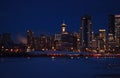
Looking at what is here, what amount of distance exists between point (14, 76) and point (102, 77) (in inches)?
594

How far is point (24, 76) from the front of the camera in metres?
66.2

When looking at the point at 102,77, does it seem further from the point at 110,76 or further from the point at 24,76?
the point at 24,76

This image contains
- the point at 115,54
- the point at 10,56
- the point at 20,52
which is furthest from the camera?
the point at 115,54

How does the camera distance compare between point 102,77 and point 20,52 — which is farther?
point 20,52

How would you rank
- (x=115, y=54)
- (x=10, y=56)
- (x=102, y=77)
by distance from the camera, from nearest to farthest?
(x=102, y=77) → (x=10, y=56) → (x=115, y=54)

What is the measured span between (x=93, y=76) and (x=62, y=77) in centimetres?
570

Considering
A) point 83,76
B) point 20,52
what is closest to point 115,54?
point 20,52

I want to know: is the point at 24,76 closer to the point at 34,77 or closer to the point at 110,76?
the point at 34,77

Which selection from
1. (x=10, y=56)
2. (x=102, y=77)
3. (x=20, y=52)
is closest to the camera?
(x=102, y=77)

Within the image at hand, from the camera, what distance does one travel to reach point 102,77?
210ft

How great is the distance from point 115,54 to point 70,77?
135m

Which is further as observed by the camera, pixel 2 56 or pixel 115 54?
pixel 115 54

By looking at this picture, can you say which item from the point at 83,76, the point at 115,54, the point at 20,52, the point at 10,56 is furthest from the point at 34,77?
the point at 115,54

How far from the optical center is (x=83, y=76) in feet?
223
